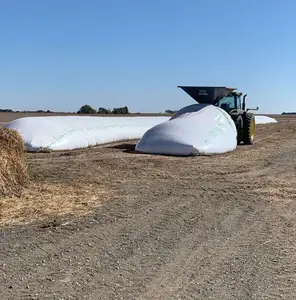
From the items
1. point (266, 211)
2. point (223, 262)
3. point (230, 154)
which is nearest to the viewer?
point (223, 262)

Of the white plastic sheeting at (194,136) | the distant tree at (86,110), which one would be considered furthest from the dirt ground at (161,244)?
the distant tree at (86,110)

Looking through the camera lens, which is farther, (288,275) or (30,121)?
(30,121)

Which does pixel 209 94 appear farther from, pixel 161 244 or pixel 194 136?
pixel 161 244

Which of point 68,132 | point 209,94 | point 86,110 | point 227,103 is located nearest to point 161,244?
point 68,132

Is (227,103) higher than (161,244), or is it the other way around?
(227,103)

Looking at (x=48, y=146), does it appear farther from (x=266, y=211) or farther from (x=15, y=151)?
(x=266, y=211)

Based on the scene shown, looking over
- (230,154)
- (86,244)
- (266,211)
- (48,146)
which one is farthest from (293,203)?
(48,146)

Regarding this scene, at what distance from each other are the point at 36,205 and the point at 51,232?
5.74 ft

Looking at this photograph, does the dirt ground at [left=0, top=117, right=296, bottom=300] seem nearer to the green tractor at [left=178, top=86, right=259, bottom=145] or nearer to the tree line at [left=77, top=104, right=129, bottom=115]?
the green tractor at [left=178, top=86, right=259, bottom=145]

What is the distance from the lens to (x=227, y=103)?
66.0 ft

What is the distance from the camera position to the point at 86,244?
217 inches

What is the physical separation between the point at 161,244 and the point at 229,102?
603 inches

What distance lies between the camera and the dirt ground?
14.1ft

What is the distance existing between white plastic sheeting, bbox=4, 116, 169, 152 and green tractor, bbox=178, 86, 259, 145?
3977mm
